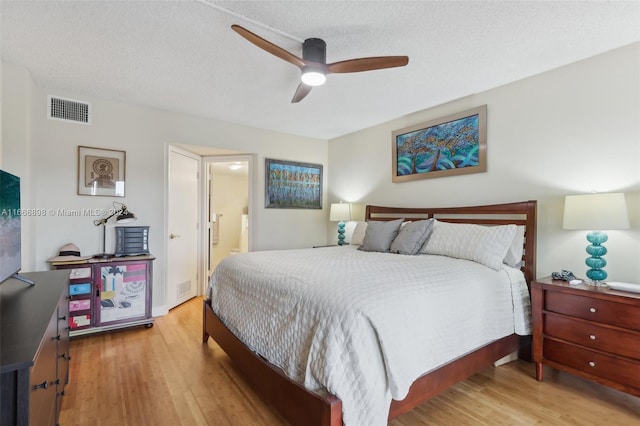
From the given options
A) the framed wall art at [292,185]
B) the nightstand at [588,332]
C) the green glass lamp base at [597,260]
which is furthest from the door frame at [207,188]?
the green glass lamp base at [597,260]

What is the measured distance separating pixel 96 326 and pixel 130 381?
1136 mm

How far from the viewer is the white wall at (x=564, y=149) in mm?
2244

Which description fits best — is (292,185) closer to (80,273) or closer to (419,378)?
(80,273)

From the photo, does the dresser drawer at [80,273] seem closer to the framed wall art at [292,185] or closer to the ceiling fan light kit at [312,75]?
the framed wall art at [292,185]

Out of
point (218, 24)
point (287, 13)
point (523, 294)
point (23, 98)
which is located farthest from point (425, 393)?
point (23, 98)

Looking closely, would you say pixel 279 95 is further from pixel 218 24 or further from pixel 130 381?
pixel 130 381

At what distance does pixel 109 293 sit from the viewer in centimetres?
309

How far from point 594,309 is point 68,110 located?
192 inches

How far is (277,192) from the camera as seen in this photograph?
4.60 meters

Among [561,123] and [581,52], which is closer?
[581,52]

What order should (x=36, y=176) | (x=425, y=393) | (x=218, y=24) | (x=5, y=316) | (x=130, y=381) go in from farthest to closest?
(x=36, y=176)
(x=130, y=381)
(x=218, y=24)
(x=425, y=393)
(x=5, y=316)

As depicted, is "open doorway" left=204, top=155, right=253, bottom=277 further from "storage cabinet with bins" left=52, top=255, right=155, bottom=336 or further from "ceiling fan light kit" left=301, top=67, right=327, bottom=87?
"ceiling fan light kit" left=301, top=67, right=327, bottom=87

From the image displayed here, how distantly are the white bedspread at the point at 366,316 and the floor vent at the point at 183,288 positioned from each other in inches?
74.9

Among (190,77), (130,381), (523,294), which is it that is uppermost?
(190,77)
